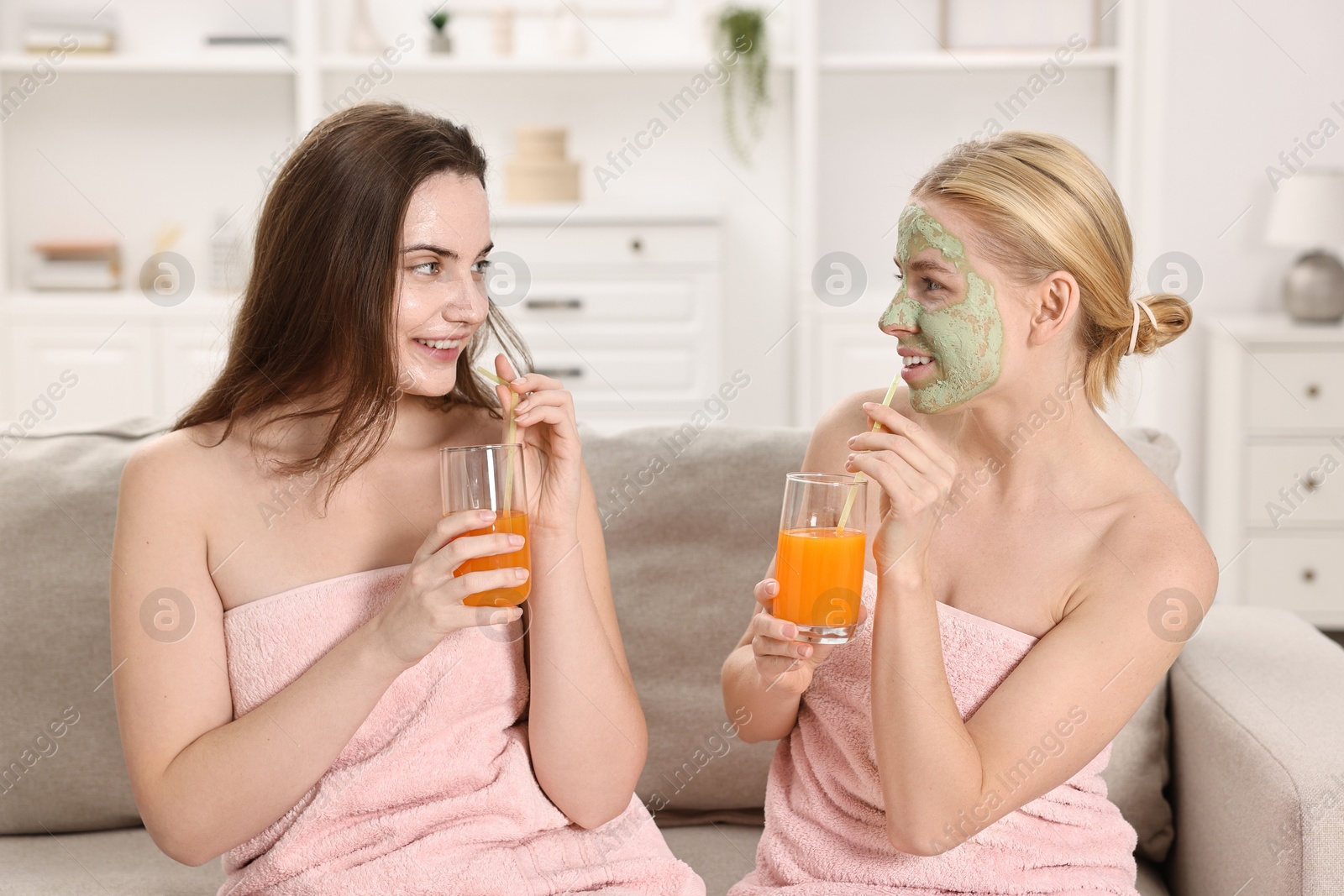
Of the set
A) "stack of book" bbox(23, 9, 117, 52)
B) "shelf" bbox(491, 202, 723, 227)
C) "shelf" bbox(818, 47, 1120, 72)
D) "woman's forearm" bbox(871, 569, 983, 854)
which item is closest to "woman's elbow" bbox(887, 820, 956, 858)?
"woman's forearm" bbox(871, 569, 983, 854)

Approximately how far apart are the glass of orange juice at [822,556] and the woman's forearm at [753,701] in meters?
0.16

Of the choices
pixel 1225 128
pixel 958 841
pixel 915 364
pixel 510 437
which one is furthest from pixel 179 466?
pixel 1225 128

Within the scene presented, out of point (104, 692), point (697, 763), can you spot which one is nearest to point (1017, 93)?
point (697, 763)

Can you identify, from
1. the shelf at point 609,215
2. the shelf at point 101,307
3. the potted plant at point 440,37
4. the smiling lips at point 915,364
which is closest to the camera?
the smiling lips at point 915,364

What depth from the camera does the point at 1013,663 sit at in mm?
1382

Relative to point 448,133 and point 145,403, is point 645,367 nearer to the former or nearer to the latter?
point 145,403

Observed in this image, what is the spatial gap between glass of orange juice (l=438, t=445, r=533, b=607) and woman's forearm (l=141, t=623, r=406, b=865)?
15cm

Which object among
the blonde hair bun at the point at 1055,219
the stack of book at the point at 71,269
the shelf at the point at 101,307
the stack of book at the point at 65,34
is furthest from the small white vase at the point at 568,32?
the blonde hair bun at the point at 1055,219

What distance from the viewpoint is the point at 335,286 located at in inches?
54.5

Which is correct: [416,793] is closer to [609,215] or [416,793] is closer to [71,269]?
[609,215]

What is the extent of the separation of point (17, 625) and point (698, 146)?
3468 mm

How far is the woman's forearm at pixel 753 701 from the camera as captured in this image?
1465mm

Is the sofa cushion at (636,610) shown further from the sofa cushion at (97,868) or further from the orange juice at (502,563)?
the orange juice at (502,563)

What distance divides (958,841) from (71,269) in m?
4.19
